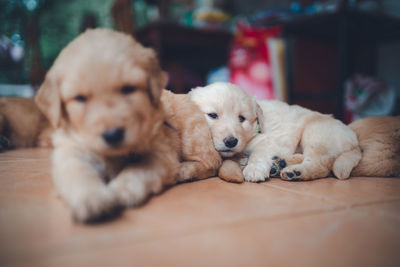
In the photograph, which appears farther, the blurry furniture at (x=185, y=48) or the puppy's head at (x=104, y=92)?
the blurry furniture at (x=185, y=48)

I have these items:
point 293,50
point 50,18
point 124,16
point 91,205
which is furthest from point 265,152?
point 50,18

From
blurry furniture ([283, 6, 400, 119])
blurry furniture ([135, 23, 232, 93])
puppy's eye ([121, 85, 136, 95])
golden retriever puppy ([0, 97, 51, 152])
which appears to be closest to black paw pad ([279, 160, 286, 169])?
puppy's eye ([121, 85, 136, 95])

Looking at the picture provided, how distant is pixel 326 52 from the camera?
525 centimetres

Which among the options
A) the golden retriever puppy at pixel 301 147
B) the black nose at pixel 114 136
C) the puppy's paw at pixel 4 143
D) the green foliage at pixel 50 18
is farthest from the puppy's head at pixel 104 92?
the green foliage at pixel 50 18

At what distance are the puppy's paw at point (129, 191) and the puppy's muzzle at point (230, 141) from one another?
0.84 metres

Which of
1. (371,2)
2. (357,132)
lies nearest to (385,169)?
(357,132)

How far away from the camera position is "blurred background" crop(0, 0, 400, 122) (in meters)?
4.11

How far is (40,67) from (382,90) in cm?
612

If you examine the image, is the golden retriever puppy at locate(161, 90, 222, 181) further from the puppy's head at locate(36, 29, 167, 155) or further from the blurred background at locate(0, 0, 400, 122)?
the blurred background at locate(0, 0, 400, 122)

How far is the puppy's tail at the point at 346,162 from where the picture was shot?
6.41 ft

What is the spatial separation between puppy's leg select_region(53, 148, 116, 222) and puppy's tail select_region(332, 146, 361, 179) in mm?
1546

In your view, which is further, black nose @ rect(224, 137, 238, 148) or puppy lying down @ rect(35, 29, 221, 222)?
black nose @ rect(224, 137, 238, 148)

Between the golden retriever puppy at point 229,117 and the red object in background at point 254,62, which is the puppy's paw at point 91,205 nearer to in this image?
the golden retriever puppy at point 229,117

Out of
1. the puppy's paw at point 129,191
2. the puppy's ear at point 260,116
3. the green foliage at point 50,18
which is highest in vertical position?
the green foliage at point 50,18
